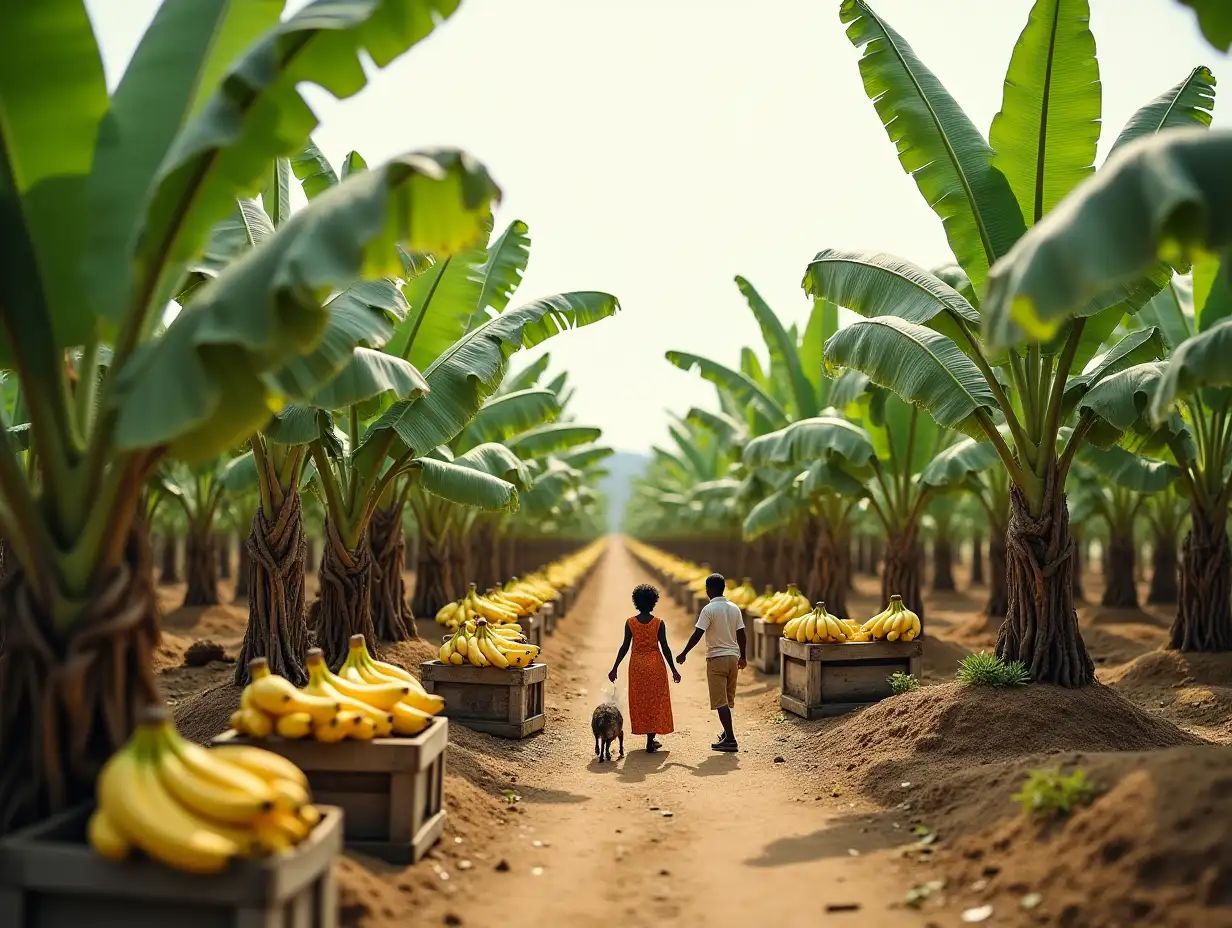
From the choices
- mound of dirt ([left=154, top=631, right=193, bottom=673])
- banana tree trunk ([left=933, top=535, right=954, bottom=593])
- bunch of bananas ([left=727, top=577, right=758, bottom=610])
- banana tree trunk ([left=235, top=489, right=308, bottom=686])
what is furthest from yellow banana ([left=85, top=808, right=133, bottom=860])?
banana tree trunk ([left=933, top=535, right=954, bottom=593])

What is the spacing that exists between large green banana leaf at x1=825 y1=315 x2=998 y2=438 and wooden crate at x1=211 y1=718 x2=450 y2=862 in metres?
6.45

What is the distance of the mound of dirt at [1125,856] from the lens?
198 inches

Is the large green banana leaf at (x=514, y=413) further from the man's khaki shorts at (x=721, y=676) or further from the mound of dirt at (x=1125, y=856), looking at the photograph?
the mound of dirt at (x=1125, y=856)

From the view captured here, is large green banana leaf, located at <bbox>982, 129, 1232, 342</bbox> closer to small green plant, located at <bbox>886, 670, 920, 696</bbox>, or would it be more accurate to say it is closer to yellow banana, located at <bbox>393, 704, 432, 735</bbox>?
yellow banana, located at <bbox>393, 704, 432, 735</bbox>

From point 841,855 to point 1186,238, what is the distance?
4.54 metres

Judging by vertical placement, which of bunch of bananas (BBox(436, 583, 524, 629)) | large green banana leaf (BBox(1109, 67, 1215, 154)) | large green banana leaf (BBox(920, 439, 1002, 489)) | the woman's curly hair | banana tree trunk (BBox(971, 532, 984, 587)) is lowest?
banana tree trunk (BBox(971, 532, 984, 587))

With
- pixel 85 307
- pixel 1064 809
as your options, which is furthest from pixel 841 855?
pixel 85 307

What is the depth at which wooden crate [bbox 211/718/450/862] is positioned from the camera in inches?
245

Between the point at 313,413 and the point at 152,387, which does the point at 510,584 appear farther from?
the point at 152,387

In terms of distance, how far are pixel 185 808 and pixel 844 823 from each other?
17.2 feet

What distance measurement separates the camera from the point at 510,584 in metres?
16.4

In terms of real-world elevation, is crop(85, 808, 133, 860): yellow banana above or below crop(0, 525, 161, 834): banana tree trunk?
below

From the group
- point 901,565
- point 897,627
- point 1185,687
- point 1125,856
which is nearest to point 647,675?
point 897,627

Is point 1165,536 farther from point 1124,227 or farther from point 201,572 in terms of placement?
point 201,572
